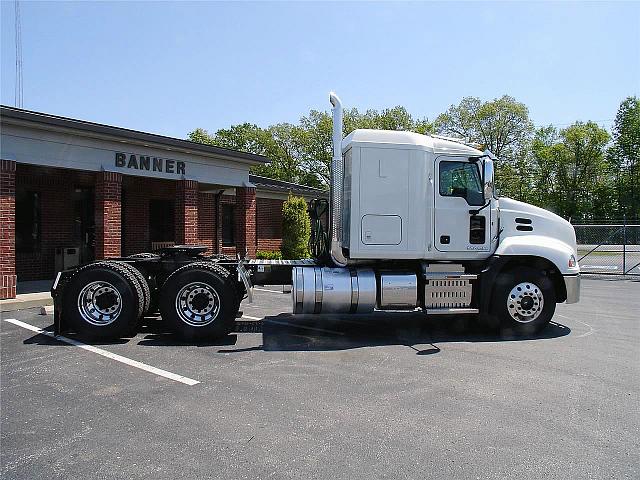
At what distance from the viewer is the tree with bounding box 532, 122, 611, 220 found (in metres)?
51.9

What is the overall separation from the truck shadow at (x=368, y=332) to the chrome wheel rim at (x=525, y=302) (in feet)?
1.08

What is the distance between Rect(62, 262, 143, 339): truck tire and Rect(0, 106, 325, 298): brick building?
342cm

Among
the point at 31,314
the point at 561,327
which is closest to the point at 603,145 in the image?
the point at 561,327

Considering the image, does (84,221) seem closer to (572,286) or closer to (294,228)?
(294,228)

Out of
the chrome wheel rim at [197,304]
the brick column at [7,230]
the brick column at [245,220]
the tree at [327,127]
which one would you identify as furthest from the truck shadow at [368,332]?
the tree at [327,127]

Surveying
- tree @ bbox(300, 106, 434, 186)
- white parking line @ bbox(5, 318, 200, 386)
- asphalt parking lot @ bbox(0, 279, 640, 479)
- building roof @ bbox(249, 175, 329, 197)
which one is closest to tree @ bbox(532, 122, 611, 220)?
tree @ bbox(300, 106, 434, 186)

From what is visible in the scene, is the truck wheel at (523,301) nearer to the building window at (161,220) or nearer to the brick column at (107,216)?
the brick column at (107,216)

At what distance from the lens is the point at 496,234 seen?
26.6 feet

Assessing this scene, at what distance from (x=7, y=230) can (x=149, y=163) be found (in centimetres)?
399

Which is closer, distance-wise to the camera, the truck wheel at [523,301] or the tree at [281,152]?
the truck wheel at [523,301]

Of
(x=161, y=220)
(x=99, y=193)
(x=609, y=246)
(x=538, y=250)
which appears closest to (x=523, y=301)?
(x=538, y=250)

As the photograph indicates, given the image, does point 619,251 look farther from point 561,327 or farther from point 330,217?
point 330,217

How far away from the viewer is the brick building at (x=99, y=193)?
10.2 meters

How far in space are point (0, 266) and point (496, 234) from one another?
9.22m
